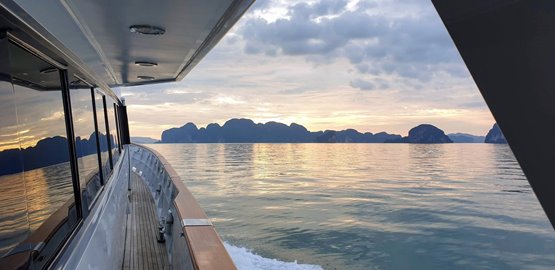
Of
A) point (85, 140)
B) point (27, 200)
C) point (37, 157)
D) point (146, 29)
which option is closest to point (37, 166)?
point (37, 157)

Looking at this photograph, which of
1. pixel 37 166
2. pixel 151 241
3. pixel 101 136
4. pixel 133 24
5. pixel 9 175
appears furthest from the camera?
pixel 151 241

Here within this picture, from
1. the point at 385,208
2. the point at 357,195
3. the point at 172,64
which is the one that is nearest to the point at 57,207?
the point at 172,64

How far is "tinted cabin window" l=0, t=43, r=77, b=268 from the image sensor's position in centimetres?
91

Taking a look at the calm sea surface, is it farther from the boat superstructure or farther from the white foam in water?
the boat superstructure

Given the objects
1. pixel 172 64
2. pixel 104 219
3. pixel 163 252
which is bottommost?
pixel 163 252

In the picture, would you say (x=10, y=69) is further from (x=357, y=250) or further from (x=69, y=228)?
(x=357, y=250)

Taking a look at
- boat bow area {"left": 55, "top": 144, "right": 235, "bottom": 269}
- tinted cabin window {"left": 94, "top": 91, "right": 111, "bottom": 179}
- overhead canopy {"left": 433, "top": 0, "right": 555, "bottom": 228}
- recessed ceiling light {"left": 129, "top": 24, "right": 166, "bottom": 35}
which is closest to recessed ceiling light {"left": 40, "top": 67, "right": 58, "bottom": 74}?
boat bow area {"left": 55, "top": 144, "right": 235, "bottom": 269}

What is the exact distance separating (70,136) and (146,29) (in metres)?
2.01

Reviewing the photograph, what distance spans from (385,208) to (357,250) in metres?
8.36

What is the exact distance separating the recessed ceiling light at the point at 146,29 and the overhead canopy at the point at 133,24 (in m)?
0.03

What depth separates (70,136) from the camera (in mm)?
1753

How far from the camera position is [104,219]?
2.15 metres

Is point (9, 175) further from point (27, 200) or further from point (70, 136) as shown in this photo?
point (70, 136)

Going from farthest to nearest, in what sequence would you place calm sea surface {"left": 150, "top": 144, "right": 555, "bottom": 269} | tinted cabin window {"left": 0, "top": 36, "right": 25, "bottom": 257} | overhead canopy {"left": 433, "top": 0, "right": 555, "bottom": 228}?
calm sea surface {"left": 150, "top": 144, "right": 555, "bottom": 269}
overhead canopy {"left": 433, "top": 0, "right": 555, "bottom": 228}
tinted cabin window {"left": 0, "top": 36, "right": 25, "bottom": 257}
